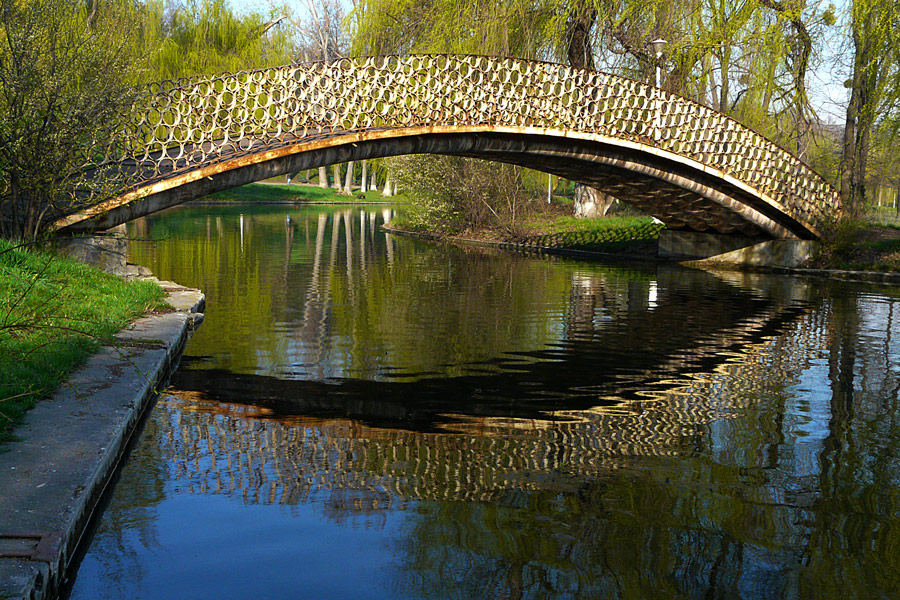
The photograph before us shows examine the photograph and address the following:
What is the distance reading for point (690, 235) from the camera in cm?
2548

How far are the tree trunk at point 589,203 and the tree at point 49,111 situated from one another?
64.5 feet

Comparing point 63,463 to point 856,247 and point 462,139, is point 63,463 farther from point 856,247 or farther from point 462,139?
point 856,247

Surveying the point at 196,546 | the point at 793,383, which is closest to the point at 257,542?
the point at 196,546

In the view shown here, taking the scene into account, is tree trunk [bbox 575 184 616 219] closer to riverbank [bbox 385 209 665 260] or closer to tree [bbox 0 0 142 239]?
riverbank [bbox 385 209 665 260]

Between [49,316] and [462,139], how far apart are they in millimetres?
10441

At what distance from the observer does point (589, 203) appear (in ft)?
103

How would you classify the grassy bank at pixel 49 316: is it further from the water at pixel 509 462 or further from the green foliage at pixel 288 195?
the green foliage at pixel 288 195

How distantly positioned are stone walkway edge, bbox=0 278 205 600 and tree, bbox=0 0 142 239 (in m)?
5.07

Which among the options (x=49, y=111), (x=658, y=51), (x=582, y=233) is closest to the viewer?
(x=49, y=111)

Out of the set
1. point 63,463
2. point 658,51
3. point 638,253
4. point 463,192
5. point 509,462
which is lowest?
point 509,462

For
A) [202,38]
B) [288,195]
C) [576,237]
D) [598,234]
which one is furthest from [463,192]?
[288,195]

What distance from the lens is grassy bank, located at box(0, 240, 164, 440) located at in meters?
6.17

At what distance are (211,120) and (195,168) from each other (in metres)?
0.94

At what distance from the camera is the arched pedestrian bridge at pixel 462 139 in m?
14.4
